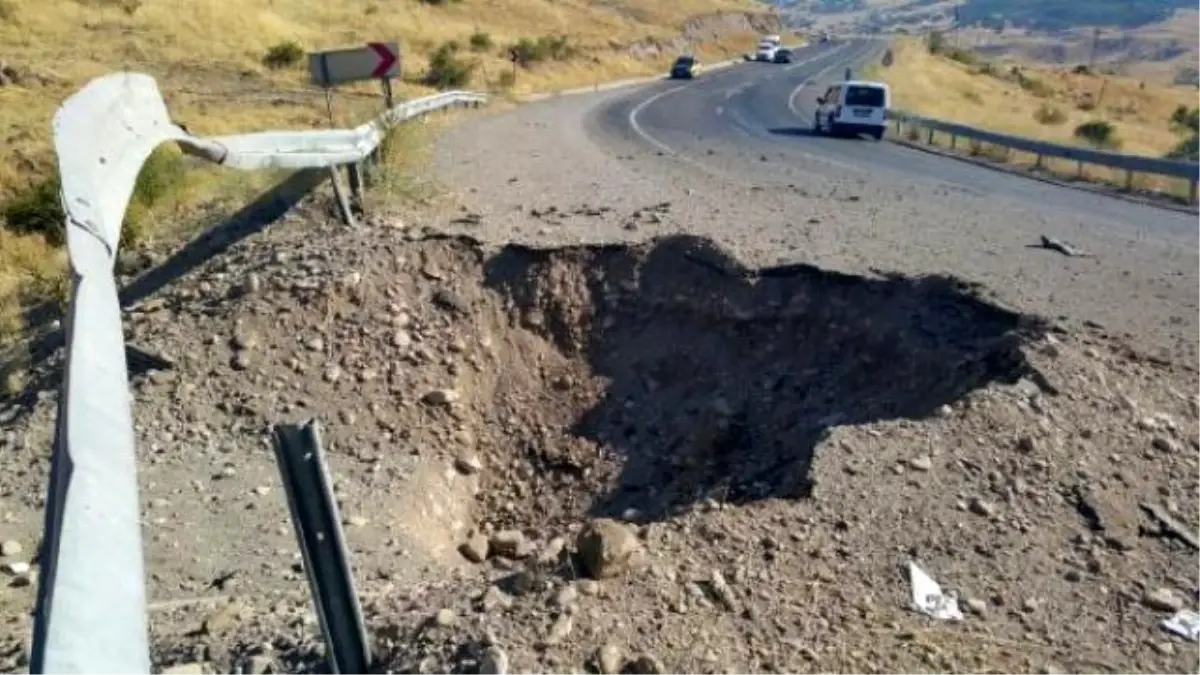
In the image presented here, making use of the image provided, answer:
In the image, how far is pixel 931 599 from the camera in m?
4.93

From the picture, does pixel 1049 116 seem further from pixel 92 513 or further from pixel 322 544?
pixel 92 513

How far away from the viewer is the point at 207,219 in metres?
11.2

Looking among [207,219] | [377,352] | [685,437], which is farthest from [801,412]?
[207,219]

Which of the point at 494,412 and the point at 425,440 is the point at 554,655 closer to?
the point at 425,440

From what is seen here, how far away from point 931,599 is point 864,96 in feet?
82.5

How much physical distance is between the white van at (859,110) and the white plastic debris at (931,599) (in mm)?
24696

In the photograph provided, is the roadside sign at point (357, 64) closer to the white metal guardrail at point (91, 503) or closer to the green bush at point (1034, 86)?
the white metal guardrail at point (91, 503)

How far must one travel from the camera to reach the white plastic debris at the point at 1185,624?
4758 mm

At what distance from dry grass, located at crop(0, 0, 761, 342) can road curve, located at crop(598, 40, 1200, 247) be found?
265 inches

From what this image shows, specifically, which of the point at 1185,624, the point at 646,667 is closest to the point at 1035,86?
the point at 1185,624

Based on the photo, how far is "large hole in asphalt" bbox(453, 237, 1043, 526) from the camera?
7.52 metres

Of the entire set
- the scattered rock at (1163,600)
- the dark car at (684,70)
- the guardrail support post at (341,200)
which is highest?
the guardrail support post at (341,200)

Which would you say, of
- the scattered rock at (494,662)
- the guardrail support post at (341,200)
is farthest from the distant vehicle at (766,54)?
the scattered rock at (494,662)

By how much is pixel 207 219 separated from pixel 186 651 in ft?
23.9
